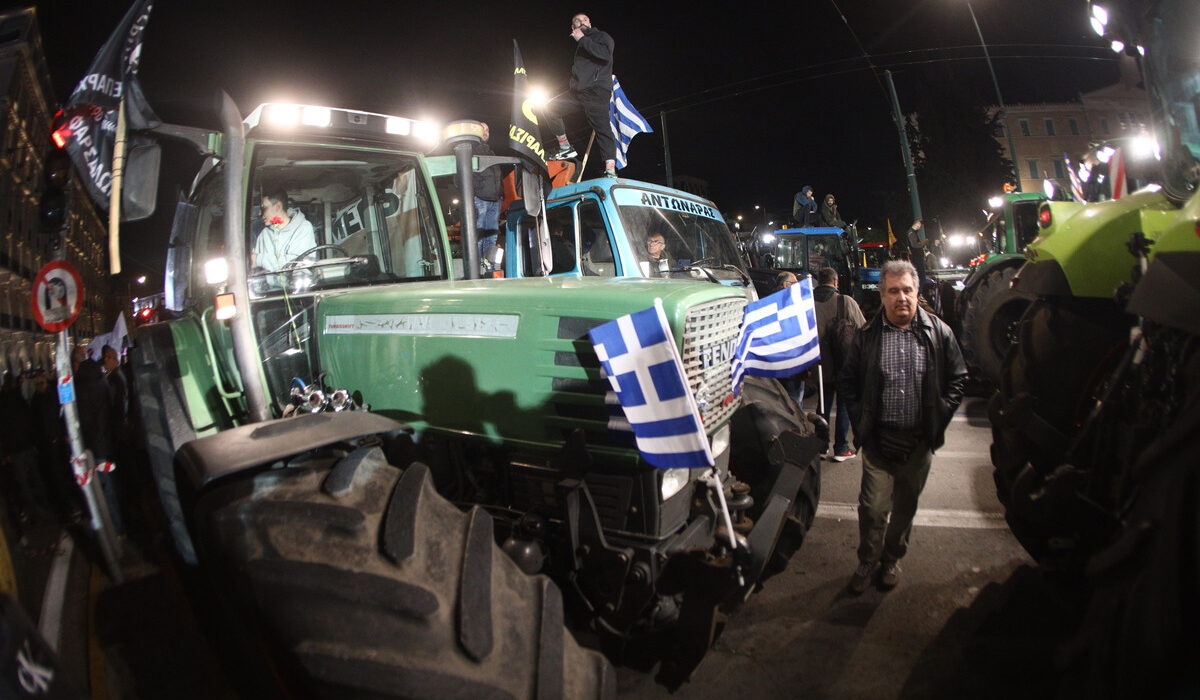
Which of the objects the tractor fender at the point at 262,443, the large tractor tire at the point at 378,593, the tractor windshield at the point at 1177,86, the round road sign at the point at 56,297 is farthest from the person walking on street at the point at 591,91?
the large tractor tire at the point at 378,593

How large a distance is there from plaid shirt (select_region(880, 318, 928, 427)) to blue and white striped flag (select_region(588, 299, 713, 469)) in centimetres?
197

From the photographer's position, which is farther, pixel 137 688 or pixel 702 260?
pixel 702 260

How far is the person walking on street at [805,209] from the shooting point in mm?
14945

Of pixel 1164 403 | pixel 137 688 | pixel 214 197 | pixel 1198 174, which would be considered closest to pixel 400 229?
pixel 214 197

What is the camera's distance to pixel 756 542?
240cm

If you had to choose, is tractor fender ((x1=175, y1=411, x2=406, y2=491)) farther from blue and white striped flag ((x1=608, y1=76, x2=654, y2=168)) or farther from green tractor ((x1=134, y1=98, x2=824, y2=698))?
blue and white striped flag ((x1=608, y1=76, x2=654, y2=168))

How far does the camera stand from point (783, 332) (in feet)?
10.2

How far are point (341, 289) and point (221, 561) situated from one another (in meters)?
1.81

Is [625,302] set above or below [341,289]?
below

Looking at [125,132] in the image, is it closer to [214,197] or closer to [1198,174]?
[214,197]

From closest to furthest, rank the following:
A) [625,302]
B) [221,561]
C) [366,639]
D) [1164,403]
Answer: [366,639] → [221,561] → [1164,403] → [625,302]

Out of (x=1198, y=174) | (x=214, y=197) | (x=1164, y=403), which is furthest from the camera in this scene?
(x=214, y=197)

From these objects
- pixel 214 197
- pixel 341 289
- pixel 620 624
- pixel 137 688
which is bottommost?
pixel 137 688

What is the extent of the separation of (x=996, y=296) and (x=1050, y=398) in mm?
3351
